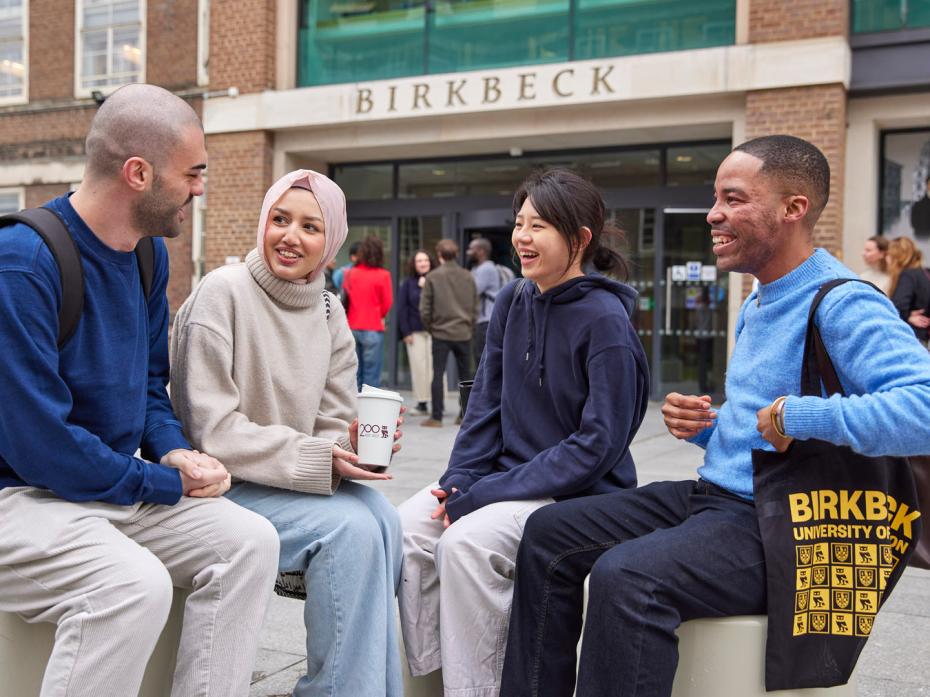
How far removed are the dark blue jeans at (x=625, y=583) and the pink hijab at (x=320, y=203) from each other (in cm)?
102

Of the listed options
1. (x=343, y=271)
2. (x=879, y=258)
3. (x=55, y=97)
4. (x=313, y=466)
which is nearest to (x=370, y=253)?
(x=343, y=271)

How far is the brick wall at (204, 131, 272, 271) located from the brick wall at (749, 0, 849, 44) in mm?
6861

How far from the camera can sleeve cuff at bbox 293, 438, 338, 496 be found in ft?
8.63

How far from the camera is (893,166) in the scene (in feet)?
37.5

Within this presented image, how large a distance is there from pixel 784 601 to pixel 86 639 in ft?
5.09

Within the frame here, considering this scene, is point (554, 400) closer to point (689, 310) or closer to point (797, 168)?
point (797, 168)

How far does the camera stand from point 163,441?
8.34ft

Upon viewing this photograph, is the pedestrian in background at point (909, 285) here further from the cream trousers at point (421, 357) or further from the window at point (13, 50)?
the window at point (13, 50)

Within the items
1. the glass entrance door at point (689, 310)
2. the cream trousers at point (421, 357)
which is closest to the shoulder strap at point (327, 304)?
the cream trousers at point (421, 357)

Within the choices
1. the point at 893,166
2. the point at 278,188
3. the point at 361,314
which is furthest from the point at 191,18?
the point at 278,188

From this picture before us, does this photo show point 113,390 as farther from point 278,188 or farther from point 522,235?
Answer: point 522,235

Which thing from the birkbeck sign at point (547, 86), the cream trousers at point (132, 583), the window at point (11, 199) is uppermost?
the birkbeck sign at point (547, 86)

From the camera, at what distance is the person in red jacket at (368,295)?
10.3 m

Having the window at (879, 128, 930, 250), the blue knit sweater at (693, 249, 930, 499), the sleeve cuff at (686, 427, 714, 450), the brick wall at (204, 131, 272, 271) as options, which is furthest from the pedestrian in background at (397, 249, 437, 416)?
the blue knit sweater at (693, 249, 930, 499)
